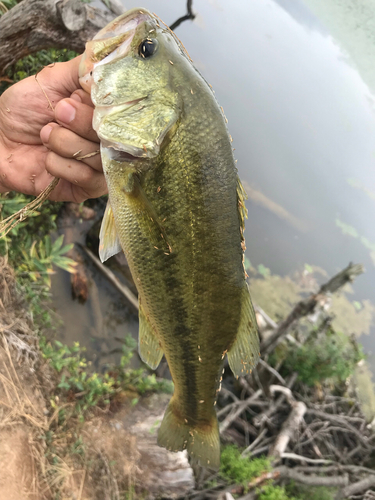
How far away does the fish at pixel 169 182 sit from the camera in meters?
1.15

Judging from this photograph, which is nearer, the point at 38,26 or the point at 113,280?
the point at 38,26

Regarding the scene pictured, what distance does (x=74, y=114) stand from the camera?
4.24ft

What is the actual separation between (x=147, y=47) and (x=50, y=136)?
56cm

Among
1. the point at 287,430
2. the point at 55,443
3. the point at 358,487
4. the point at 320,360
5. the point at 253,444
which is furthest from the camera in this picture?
the point at 320,360

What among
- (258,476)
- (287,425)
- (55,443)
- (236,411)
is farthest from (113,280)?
(287,425)

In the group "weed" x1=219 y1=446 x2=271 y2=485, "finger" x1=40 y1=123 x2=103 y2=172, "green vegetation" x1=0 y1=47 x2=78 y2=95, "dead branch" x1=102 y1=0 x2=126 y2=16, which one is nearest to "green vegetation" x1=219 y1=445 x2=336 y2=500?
"weed" x1=219 y1=446 x2=271 y2=485

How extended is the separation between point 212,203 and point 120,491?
3440 millimetres

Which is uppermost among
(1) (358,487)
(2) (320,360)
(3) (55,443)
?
(2) (320,360)

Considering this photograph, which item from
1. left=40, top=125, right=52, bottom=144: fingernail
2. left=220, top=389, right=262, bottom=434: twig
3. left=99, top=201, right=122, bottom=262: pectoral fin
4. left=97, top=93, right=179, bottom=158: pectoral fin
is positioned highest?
→ left=97, top=93, right=179, bottom=158: pectoral fin

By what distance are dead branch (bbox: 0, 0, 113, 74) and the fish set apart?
1892mm

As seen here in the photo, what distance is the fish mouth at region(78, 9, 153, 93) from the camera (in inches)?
44.6

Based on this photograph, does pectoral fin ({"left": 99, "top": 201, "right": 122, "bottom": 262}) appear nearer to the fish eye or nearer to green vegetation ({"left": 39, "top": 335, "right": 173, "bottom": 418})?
the fish eye

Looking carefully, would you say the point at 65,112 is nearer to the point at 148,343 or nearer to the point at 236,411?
the point at 148,343

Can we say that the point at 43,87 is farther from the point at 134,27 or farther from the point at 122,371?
the point at 122,371
